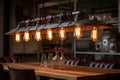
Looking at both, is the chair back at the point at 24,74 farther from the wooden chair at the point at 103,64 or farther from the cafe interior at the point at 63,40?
the wooden chair at the point at 103,64

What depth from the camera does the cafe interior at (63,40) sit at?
14.0ft

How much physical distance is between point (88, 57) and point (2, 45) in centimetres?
353

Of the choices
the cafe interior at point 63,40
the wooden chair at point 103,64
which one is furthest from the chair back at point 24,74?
the wooden chair at point 103,64

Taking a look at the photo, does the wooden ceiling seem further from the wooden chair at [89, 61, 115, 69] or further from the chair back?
the chair back

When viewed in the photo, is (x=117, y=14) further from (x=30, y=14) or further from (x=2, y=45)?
(x=2, y=45)

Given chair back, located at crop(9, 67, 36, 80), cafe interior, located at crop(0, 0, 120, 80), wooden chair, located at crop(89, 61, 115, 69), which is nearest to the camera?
chair back, located at crop(9, 67, 36, 80)

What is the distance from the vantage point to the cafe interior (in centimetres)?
427

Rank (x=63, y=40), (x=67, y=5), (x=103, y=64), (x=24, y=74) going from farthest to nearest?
1. (x=63, y=40)
2. (x=67, y=5)
3. (x=103, y=64)
4. (x=24, y=74)

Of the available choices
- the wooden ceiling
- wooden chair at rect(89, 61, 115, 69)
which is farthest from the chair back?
the wooden ceiling

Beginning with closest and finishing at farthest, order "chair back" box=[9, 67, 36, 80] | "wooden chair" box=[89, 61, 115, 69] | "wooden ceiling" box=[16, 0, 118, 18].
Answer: "chair back" box=[9, 67, 36, 80]
"wooden chair" box=[89, 61, 115, 69]
"wooden ceiling" box=[16, 0, 118, 18]

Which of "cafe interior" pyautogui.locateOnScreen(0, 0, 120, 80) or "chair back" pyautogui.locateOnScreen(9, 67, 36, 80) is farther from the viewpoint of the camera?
"cafe interior" pyautogui.locateOnScreen(0, 0, 120, 80)

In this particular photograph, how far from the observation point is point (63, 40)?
8398mm

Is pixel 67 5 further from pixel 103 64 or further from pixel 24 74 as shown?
pixel 24 74

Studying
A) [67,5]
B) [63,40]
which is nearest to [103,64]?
[63,40]
